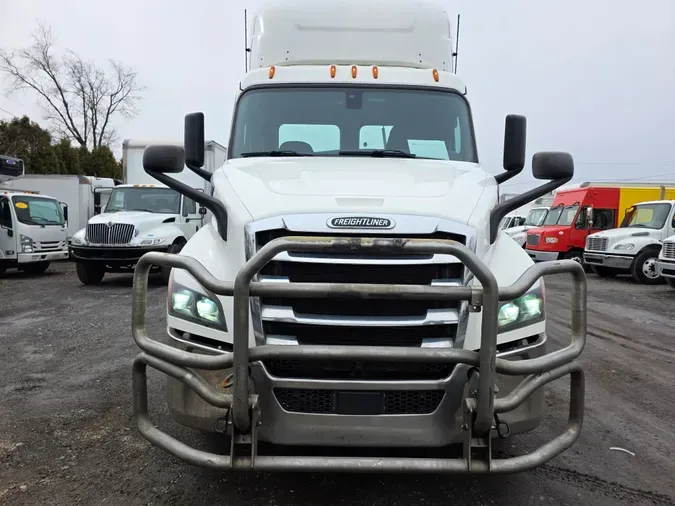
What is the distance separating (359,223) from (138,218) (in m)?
10.8

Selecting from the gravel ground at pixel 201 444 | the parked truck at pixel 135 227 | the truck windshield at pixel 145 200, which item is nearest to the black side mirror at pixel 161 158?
the gravel ground at pixel 201 444

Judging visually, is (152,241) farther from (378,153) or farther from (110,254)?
(378,153)

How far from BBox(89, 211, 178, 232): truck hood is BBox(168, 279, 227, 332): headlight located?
9.94m

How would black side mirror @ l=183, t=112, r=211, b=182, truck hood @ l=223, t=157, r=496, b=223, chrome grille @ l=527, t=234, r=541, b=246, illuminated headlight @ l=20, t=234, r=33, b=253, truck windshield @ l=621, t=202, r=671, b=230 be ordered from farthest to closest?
1. chrome grille @ l=527, t=234, r=541, b=246
2. truck windshield @ l=621, t=202, r=671, b=230
3. illuminated headlight @ l=20, t=234, r=33, b=253
4. black side mirror @ l=183, t=112, r=211, b=182
5. truck hood @ l=223, t=157, r=496, b=223

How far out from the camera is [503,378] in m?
2.69

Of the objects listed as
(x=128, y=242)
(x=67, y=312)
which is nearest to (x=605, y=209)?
(x=128, y=242)

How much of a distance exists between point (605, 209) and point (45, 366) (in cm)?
1782

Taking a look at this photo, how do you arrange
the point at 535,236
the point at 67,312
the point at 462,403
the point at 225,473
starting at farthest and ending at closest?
the point at 535,236
the point at 67,312
the point at 225,473
the point at 462,403

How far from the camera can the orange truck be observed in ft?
58.7

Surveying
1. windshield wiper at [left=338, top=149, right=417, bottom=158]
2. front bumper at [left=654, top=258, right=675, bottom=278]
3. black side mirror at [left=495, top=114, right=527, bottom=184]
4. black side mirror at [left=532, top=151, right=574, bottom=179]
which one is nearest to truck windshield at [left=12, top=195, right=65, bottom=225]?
windshield wiper at [left=338, top=149, right=417, bottom=158]

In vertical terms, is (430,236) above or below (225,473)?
above

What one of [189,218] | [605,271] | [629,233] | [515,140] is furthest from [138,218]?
[605,271]

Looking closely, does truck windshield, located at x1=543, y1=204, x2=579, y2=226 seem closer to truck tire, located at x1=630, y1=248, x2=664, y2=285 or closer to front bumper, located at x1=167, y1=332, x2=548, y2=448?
truck tire, located at x1=630, y1=248, x2=664, y2=285

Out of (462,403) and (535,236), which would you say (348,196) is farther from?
(535,236)
